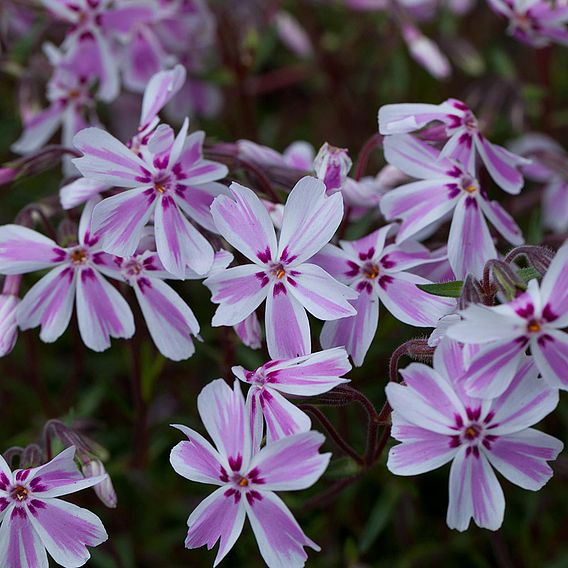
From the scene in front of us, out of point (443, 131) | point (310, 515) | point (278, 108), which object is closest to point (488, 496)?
point (443, 131)

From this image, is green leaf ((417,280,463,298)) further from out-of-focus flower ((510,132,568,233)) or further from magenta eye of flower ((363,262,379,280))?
out-of-focus flower ((510,132,568,233))

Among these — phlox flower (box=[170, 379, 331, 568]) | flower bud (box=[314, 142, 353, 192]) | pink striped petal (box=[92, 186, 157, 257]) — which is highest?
flower bud (box=[314, 142, 353, 192])

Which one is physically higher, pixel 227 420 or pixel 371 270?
pixel 371 270

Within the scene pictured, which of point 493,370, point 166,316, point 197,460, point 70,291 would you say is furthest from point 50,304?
point 493,370

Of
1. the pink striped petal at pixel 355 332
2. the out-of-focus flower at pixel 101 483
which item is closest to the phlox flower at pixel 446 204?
the pink striped petal at pixel 355 332

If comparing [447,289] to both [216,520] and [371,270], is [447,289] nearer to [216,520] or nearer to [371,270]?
[371,270]

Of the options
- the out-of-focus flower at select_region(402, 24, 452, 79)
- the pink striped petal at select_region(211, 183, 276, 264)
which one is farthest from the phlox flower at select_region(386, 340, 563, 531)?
the out-of-focus flower at select_region(402, 24, 452, 79)
